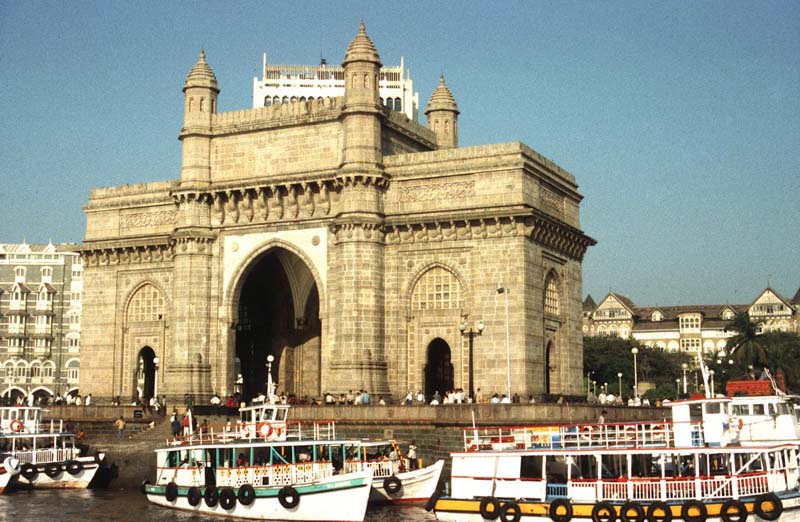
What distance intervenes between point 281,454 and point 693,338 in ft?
377

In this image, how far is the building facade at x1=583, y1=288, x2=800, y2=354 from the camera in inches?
5620

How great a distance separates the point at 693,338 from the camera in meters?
148

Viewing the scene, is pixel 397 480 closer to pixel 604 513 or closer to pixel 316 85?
pixel 604 513

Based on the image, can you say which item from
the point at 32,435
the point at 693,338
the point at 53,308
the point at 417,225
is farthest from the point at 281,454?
the point at 693,338

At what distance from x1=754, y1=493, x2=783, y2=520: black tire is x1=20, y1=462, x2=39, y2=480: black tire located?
30.4 metres

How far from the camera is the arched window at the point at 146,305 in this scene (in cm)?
6356

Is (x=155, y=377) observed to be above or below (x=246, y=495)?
above

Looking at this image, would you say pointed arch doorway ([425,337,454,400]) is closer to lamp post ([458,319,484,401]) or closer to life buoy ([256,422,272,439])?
lamp post ([458,319,484,401])

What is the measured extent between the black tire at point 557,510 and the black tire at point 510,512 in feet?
3.46

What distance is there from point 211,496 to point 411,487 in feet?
24.0

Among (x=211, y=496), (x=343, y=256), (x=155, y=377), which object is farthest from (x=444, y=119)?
(x=211, y=496)

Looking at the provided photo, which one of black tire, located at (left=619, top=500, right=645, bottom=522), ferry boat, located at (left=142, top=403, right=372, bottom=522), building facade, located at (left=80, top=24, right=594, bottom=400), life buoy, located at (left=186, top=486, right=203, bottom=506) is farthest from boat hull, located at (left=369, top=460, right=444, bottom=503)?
building facade, located at (left=80, top=24, right=594, bottom=400)

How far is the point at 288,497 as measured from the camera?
38.9m

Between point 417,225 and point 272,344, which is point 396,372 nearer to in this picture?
point 417,225
